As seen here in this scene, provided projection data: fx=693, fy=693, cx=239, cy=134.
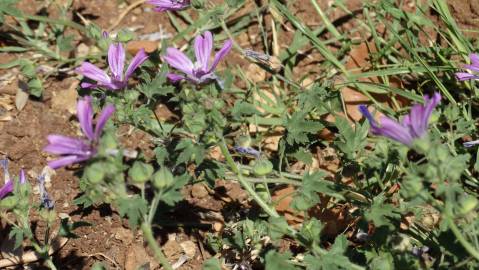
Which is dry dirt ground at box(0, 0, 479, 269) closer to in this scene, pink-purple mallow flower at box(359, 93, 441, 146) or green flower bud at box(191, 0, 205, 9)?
green flower bud at box(191, 0, 205, 9)

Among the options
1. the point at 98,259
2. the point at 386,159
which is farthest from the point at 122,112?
the point at 386,159

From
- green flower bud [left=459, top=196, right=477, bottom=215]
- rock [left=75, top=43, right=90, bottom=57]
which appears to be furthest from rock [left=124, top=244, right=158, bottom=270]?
green flower bud [left=459, top=196, right=477, bottom=215]

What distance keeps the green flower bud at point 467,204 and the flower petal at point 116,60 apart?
1525mm

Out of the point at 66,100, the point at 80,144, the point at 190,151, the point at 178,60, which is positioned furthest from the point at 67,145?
the point at 66,100

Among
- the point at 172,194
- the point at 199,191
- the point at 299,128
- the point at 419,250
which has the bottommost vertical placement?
the point at 199,191

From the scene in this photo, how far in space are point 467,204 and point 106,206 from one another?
6.32 ft

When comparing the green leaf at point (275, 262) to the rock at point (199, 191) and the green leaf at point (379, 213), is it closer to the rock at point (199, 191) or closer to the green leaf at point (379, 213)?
the green leaf at point (379, 213)

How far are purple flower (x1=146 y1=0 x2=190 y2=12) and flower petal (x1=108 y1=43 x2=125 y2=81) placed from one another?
0.39m

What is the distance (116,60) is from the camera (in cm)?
308

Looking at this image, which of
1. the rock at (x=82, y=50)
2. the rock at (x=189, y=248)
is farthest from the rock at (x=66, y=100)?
the rock at (x=189, y=248)

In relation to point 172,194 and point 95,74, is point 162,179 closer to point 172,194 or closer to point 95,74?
point 172,194

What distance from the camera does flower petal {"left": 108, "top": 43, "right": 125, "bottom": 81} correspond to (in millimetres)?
3027

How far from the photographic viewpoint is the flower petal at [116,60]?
3.03 meters

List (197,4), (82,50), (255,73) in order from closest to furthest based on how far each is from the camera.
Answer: (197,4), (255,73), (82,50)
